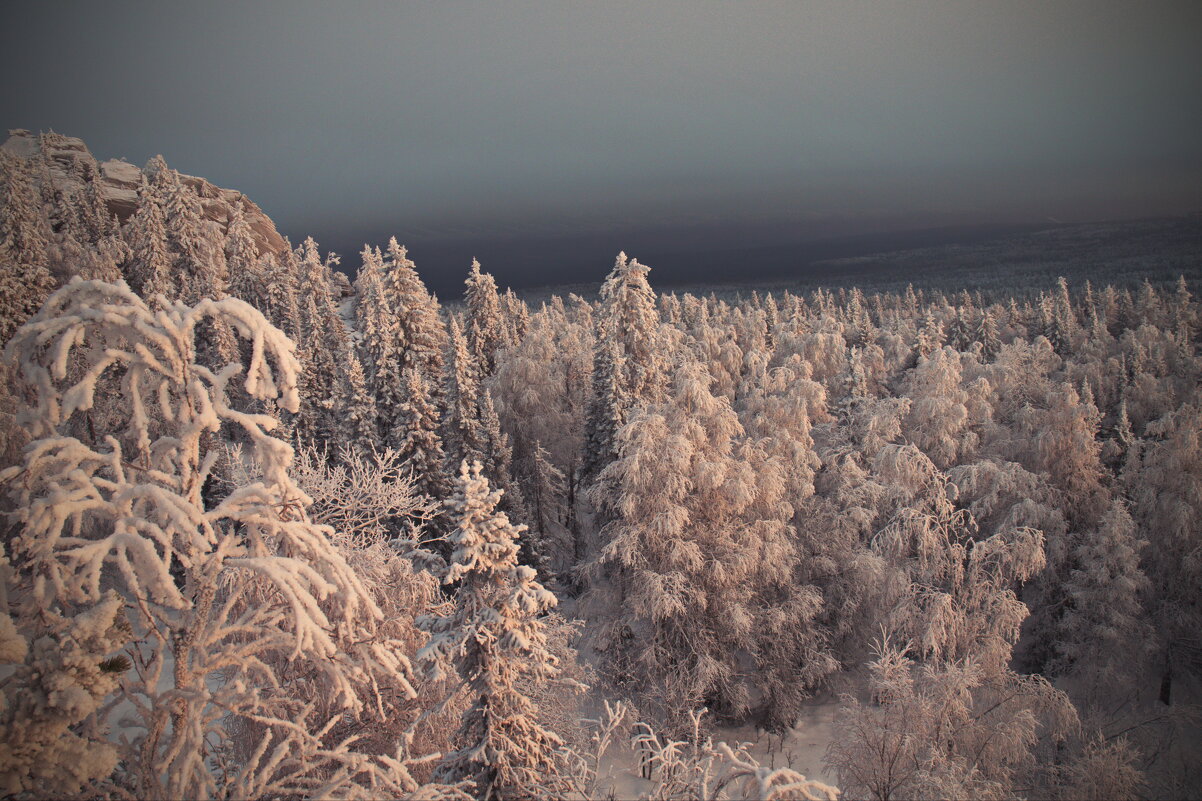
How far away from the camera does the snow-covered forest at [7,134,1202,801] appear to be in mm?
4465

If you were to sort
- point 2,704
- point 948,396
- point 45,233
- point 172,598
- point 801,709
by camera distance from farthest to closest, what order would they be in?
1. point 45,233
2. point 948,396
3. point 801,709
4. point 172,598
5. point 2,704

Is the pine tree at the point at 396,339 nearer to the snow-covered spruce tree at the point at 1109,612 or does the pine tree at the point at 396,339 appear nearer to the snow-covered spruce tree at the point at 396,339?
the snow-covered spruce tree at the point at 396,339

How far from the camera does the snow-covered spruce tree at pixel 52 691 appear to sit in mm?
3789

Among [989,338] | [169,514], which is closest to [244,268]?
[169,514]

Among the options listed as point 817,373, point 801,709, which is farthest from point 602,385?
point 817,373

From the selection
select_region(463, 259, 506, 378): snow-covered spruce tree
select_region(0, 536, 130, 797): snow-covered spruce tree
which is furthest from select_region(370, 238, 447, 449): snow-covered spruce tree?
select_region(0, 536, 130, 797): snow-covered spruce tree

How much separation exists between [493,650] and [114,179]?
9401cm

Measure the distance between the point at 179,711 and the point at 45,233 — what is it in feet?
151

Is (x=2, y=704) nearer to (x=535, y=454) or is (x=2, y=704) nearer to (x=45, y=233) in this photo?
(x=535, y=454)

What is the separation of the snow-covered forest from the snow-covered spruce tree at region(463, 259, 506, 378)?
18.7 feet

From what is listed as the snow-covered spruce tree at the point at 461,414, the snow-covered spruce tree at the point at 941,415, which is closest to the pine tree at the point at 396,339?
the snow-covered spruce tree at the point at 461,414

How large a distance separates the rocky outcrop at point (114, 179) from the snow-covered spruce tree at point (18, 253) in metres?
37.6

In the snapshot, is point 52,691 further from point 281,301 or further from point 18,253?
point 281,301

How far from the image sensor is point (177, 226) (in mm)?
44844
